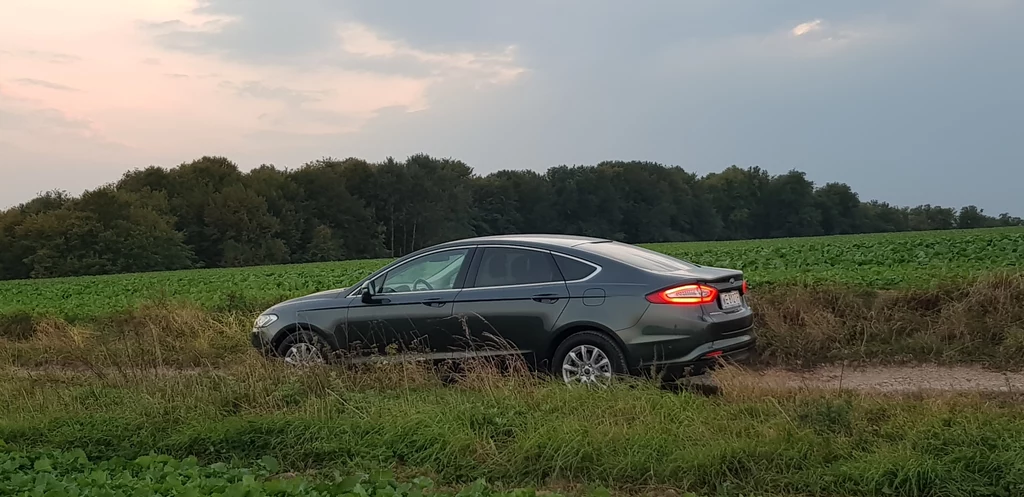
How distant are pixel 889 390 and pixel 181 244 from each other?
65.9m

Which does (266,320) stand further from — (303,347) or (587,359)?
(587,359)

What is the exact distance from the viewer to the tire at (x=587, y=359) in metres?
7.32

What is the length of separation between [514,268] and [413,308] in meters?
1.08

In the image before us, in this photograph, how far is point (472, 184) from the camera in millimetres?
88375

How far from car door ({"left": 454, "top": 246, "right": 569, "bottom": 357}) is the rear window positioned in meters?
0.50

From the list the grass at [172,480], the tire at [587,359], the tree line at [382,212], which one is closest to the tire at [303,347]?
the tire at [587,359]

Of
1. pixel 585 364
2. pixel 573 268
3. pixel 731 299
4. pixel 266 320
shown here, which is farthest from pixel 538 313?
pixel 266 320

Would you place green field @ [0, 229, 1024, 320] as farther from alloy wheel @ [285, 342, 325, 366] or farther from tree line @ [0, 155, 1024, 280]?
tree line @ [0, 155, 1024, 280]

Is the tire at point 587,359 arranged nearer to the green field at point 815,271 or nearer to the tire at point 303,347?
the tire at point 303,347

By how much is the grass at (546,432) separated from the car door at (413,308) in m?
0.61

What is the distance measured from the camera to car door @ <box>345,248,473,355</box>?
8141 mm

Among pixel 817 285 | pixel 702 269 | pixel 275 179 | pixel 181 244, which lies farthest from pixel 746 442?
pixel 275 179

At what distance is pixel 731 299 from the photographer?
25.1 feet

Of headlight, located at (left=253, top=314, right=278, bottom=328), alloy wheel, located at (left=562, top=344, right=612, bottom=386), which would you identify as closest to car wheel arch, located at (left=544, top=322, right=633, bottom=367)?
alloy wheel, located at (left=562, top=344, right=612, bottom=386)
